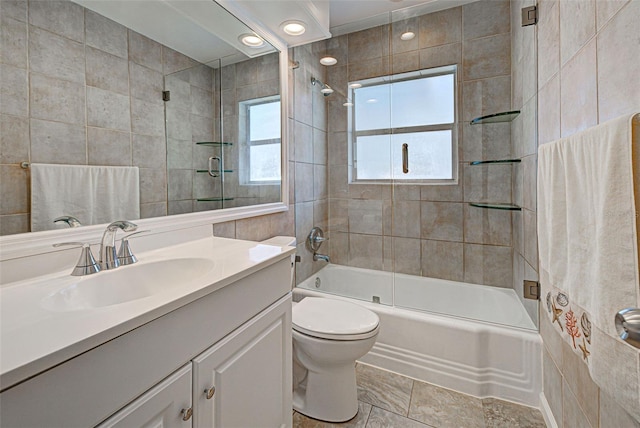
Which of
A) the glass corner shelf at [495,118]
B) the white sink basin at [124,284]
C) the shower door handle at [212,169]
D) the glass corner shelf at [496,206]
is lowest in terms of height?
the white sink basin at [124,284]

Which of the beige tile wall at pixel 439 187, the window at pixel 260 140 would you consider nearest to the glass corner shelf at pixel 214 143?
the window at pixel 260 140

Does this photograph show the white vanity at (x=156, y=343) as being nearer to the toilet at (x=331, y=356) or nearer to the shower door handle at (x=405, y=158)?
the toilet at (x=331, y=356)

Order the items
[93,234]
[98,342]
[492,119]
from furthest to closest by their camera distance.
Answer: [492,119] → [93,234] → [98,342]

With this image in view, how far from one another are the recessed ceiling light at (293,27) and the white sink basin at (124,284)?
4.87 ft

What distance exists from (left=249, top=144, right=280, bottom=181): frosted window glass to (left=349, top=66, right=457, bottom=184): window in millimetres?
789

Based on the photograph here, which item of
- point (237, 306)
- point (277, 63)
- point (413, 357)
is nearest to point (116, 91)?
point (237, 306)

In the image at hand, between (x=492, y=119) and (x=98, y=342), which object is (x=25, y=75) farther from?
(x=492, y=119)

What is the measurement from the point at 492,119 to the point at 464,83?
366 mm

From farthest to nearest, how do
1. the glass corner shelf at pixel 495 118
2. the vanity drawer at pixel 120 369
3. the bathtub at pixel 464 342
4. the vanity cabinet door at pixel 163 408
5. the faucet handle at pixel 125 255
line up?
the glass corner shelf at pixel 495 118 → the bathtub at pixel 464 342 → the faucet handle at pixel 125 255 → the vanity cabinet door at pixel 163 408 → the vanity drawer at pixel 120 369

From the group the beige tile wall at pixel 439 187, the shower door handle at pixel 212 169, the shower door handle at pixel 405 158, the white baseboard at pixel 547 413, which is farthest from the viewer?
the shower door handle at pixel 405 158

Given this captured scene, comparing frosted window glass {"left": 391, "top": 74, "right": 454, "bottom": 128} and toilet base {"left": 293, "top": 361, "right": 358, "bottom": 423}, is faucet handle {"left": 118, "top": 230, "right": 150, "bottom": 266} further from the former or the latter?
frosted window glass {"left": 391, "top": 74, "right": 454, "bottom": 128}

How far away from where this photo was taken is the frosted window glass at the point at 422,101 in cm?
226

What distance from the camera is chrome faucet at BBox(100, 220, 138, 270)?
88 centimetres

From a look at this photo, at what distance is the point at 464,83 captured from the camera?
2191mm
